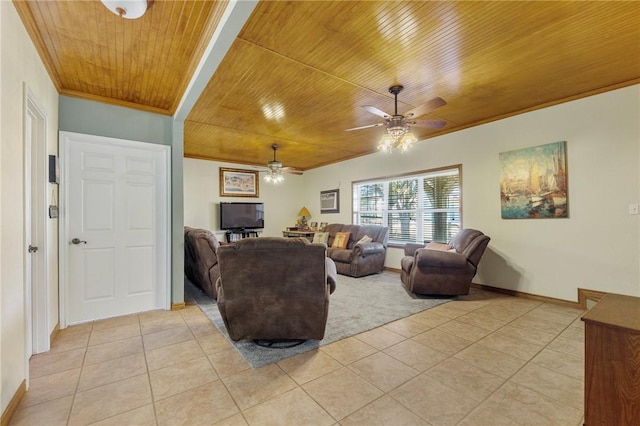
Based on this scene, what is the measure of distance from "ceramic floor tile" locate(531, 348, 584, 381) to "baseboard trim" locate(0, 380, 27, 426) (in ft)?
11.3

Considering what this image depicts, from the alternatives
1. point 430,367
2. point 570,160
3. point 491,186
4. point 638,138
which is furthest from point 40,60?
point 638,138

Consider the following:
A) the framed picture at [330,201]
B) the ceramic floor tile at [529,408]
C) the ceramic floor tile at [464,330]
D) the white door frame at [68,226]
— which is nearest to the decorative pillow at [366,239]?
the framed picture at [330,201]

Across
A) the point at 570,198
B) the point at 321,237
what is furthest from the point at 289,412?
the point at 321,237

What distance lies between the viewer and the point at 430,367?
2086 millimetres

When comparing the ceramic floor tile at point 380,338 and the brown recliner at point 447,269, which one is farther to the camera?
the brown recliner at point 447,269

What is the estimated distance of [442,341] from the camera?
2.52m

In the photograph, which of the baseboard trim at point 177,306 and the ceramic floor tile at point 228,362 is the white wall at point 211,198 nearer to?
the baseboard trim at point 177,306

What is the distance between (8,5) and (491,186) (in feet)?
17.2

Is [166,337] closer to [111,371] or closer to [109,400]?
[111,371]

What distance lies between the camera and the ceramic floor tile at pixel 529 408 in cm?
155

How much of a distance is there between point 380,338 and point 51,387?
2514 millimetres

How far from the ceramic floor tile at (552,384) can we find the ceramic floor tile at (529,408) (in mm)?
57

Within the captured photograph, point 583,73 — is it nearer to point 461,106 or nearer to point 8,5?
point 461,106

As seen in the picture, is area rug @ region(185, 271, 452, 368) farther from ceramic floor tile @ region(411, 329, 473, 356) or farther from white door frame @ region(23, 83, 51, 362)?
white door frame @ region(23, 83, 51, 362)
